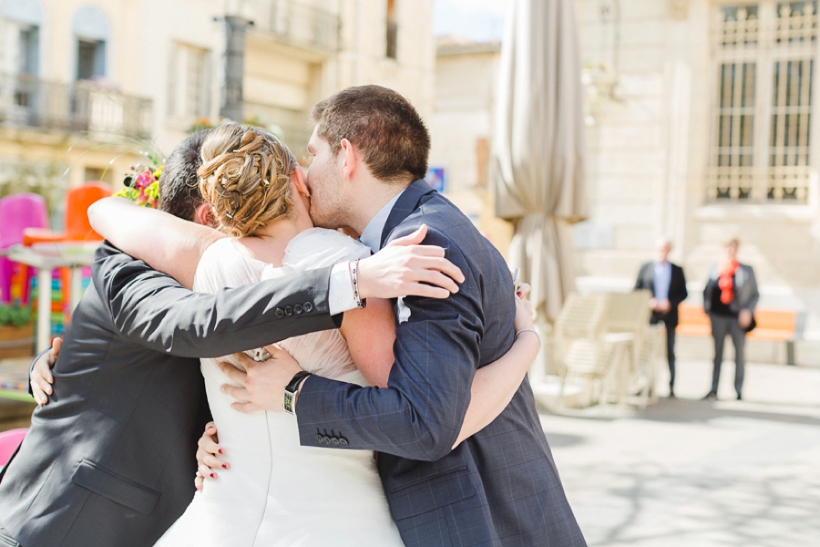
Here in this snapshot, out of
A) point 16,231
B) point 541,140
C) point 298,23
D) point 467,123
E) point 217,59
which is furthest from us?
point 467,123

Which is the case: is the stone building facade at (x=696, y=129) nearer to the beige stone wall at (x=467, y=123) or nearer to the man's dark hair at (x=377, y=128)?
the beige stone wall at (x=467, y=123)

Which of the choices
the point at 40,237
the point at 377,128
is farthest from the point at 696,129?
the point at 377,128

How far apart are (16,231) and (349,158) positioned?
5084 mm

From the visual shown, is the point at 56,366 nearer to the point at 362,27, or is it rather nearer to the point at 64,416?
the point at 64,416

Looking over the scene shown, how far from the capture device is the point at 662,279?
403 inches

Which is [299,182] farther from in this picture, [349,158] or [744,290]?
[744,290]

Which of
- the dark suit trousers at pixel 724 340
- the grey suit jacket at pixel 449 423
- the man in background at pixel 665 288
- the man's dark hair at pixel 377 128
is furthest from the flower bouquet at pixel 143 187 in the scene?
the man in background at pixel 665 288

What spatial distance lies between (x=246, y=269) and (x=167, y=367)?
1.25 feet

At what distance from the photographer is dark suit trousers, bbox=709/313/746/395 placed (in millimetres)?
9508

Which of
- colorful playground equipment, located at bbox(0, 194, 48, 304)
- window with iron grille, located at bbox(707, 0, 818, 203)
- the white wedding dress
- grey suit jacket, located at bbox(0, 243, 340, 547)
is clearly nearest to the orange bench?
window with iron grille, located at bbox(707, 0, 818, 203)

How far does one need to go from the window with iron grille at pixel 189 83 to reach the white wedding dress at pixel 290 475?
2037cm

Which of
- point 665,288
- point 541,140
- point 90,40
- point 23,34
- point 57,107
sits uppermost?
point 90,40

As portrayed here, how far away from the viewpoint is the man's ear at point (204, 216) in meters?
2.14

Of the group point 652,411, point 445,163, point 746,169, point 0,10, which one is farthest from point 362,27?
point 652,411
